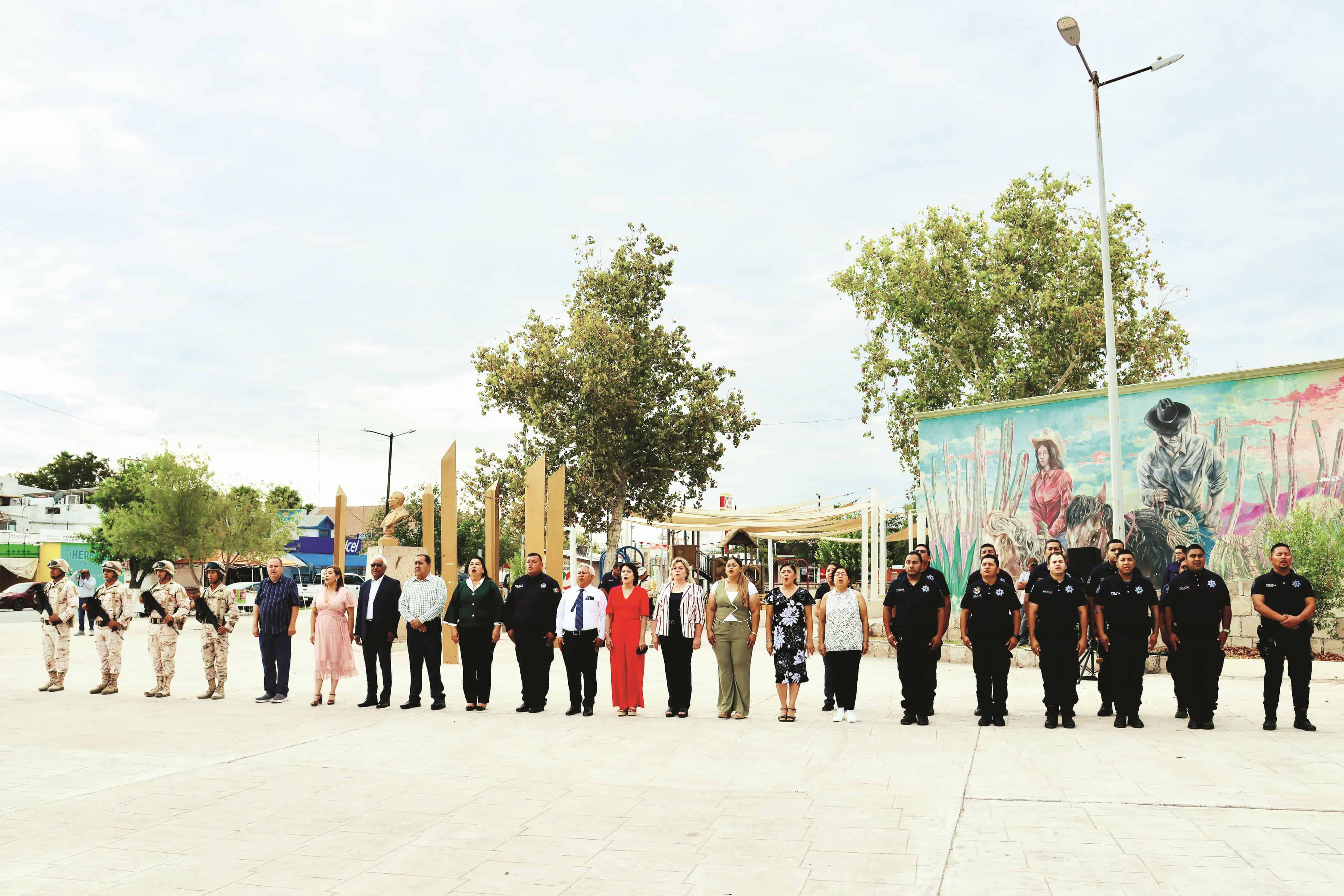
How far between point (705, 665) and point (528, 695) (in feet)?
20.4

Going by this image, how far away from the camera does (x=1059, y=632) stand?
34.9ft

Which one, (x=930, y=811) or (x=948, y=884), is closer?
(x=948, y=884)

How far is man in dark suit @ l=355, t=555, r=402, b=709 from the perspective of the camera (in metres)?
12.1

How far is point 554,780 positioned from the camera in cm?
786

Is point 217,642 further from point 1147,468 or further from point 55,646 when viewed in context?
point 1147,468

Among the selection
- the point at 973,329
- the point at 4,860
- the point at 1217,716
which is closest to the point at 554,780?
the point at 4,860

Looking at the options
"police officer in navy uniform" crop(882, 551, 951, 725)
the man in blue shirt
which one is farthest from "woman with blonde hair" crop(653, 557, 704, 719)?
the man in blue shirt

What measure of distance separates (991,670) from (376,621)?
651 cm

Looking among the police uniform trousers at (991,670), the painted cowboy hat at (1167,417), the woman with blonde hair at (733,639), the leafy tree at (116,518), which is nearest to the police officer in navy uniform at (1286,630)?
the police uniform trousers at (991,670)

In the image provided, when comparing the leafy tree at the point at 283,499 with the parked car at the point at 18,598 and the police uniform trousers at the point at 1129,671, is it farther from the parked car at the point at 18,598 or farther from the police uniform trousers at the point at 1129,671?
the police uniform trousers at the point at 1129,671

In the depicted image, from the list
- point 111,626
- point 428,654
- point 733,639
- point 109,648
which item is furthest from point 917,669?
point 109,648

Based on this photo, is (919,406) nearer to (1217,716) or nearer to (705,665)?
(705,665)

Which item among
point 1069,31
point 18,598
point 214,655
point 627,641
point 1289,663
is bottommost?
point 18,598

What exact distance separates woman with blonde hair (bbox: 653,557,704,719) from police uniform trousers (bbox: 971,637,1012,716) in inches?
108
